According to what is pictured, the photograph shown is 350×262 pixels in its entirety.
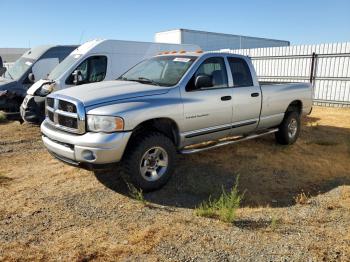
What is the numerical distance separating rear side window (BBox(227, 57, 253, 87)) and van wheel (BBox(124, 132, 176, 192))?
1.92m

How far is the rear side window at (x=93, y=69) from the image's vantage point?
884 cm

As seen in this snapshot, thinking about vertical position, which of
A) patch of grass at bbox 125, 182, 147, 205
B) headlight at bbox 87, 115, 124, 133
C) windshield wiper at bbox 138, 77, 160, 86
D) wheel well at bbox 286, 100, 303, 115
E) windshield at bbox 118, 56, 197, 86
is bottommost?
patch of grass at bbox 125, 182, 147, 205

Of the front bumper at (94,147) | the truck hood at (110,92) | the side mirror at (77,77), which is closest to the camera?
the front bumper at (94,147)

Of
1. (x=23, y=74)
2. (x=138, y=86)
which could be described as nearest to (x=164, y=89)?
(x=138, y=86)

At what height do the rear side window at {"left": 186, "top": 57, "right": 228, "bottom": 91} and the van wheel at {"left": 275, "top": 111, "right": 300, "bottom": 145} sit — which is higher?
the rear side window at {"left": 186, "top": 57, "right": 228, "bottom": 91}

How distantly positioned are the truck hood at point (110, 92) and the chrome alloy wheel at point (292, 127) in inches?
144

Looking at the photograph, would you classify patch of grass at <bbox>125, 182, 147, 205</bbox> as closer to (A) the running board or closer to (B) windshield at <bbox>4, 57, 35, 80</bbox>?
(A) the running board

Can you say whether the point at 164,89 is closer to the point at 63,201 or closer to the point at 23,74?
the point at 63,201

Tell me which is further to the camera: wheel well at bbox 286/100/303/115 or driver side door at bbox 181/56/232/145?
wheel well at bbox 286/100/303/115

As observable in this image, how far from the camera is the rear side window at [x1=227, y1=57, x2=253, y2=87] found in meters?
5.82

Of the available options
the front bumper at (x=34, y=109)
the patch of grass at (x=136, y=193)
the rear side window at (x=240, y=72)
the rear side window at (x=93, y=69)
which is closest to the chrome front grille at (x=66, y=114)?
the patch of grass at (x=136, y=193)

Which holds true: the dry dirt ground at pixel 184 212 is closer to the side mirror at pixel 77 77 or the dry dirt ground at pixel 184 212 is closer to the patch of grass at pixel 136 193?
the patch of grass at pixel 136 193

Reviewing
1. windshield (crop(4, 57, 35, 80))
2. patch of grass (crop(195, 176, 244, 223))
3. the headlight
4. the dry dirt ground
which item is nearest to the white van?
the dry dirt ground

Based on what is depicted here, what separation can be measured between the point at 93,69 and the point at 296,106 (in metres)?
5.40
